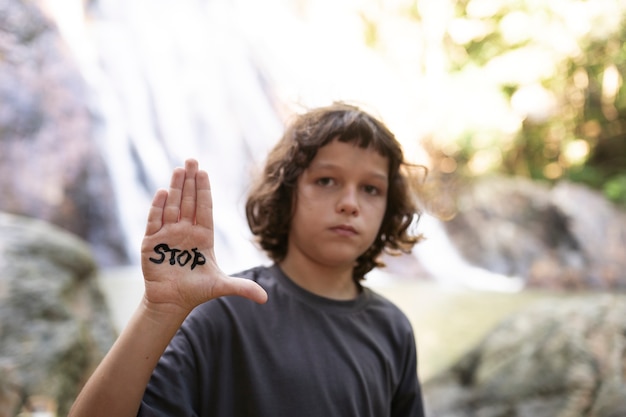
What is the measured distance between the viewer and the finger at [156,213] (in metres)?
1.05

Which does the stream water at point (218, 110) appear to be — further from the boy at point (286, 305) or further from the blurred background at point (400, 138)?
the boy at point (286, 305)

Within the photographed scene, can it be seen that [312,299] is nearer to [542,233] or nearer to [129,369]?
[129,369]

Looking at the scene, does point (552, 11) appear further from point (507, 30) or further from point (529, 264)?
point (529, 264)

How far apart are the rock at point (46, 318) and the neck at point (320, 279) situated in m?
1.43

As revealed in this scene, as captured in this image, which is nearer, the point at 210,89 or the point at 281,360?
the point at 281,360

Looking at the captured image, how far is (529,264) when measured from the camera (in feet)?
27.5

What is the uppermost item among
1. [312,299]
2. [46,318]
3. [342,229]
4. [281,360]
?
[342,229]

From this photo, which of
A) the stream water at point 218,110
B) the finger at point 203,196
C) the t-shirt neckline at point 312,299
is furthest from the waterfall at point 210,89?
the finger at point 203,196

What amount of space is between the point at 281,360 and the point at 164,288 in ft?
0.93

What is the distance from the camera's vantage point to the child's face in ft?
4.44

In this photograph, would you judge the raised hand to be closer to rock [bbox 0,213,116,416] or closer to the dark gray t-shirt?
the dark gray t-shirt

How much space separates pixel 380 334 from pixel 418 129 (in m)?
9.17

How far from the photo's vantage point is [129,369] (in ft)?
3.29

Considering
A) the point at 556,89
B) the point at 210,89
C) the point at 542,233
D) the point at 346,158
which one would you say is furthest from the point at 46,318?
the point at 556,89
